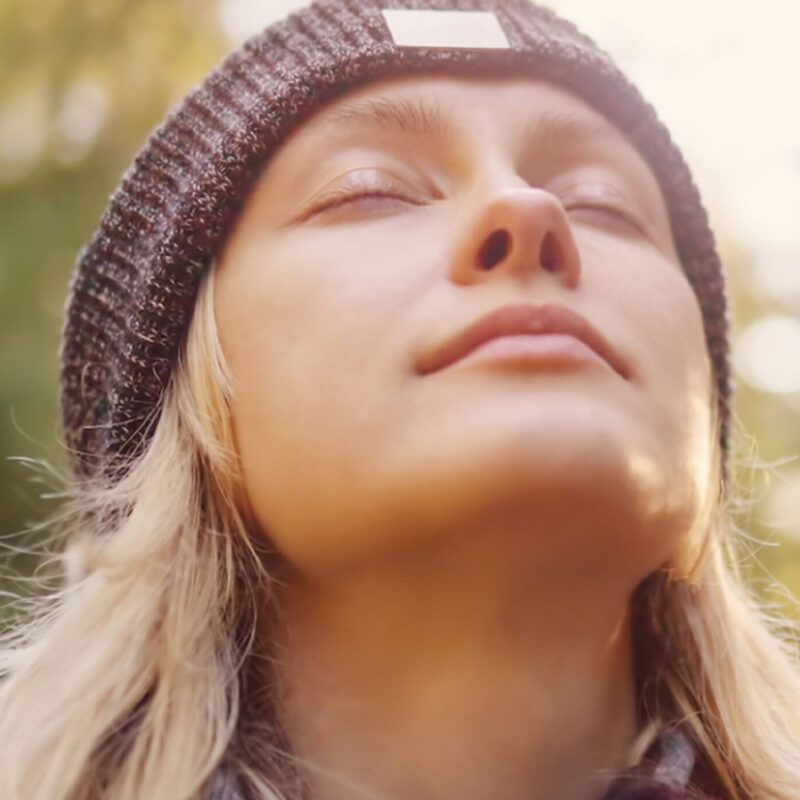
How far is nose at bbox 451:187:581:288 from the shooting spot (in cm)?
107

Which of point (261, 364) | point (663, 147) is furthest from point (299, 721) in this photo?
point (663, 147)

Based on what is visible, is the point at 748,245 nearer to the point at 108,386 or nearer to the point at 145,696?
the point at 108,386

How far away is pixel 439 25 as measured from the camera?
1370 mm

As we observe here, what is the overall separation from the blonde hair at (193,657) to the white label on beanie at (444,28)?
0.43 meters

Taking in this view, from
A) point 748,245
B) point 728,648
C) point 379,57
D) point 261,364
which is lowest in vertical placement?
point 728,648

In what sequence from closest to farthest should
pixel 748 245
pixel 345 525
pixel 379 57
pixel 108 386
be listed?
pixel 345 525 < pixel 379 57 < pixel 108 386 < pixel 748 245

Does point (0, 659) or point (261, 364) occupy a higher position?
point (261, 364)

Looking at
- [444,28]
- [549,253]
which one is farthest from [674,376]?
[444,28]

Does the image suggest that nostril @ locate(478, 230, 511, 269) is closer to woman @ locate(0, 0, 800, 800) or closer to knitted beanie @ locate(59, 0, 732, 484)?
woman @ locate(0, 0, 800, 800)

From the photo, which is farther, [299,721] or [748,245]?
[748,245]

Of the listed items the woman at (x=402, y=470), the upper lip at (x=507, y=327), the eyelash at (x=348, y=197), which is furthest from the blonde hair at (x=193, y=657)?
the upper lip at (x=507, y=327)

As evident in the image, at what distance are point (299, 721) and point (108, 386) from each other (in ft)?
1.91

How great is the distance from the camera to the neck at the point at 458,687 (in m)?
1.10

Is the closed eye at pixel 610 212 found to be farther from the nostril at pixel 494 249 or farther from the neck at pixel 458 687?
the neck at pixel 458 687
